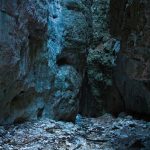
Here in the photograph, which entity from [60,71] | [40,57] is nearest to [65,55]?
[60,71]

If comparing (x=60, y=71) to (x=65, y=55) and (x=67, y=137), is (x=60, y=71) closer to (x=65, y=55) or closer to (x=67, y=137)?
(x=65, y=55)

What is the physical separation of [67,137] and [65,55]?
330 centimetres

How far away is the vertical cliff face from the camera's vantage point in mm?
6660

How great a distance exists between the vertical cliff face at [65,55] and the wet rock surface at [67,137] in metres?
0.47

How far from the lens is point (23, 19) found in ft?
23.3

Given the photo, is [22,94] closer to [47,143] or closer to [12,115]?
[12,115]

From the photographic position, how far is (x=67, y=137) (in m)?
7.60

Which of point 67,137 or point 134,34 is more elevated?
point 134,34

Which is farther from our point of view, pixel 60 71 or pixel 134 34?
pixel 60 71

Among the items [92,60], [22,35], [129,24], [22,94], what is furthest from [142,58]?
A: [92,60]

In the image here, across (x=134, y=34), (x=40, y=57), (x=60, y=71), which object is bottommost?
(x=60, y=71)

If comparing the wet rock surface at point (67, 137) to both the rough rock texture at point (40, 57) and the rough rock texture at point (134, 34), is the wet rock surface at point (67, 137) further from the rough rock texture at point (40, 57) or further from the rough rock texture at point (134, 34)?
the rough rock texture at point (134, 34)

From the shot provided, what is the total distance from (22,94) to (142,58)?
122 inches

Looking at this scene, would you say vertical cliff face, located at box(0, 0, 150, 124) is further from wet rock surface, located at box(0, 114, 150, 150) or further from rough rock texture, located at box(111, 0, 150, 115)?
wet rock surface, located at box(0, 114, 150, 150)
